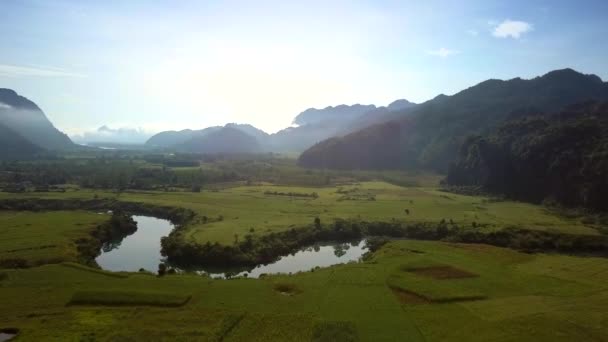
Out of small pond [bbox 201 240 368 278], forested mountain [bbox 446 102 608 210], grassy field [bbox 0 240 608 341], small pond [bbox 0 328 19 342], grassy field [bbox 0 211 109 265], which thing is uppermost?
forested mountain [bbox 446 102 608 210]

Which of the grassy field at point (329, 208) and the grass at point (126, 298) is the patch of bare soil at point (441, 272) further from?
the grassy field at point (329, 208)

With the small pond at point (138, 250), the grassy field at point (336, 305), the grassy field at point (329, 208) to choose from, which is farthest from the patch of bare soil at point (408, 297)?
the small pond at point (138, 250)

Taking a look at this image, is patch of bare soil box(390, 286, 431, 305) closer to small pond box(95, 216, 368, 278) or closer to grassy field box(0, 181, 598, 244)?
small pond box(95, 216, 368, 278)

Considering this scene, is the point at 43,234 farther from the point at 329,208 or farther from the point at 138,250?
the point at 329,208

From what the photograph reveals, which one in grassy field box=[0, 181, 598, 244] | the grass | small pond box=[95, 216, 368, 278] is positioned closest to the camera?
the grass

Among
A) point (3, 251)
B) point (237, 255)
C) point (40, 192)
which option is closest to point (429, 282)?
point (237, 255)

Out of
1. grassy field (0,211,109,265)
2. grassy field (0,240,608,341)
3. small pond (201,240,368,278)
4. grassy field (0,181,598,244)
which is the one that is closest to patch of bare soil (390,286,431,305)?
grassy field (0,240,608,341)

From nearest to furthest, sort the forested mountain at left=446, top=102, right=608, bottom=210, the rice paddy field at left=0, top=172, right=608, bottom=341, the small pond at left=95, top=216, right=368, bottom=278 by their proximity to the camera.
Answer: the rice paddy field at left=0, top=172, right=608, bottom=341, the small pond at left=95, top=216, right=368, bottom=278, the forested mountain at left=446, top=102, right=608, bottom=210

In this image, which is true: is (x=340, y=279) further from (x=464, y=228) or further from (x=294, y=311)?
(x=464, y=228)
